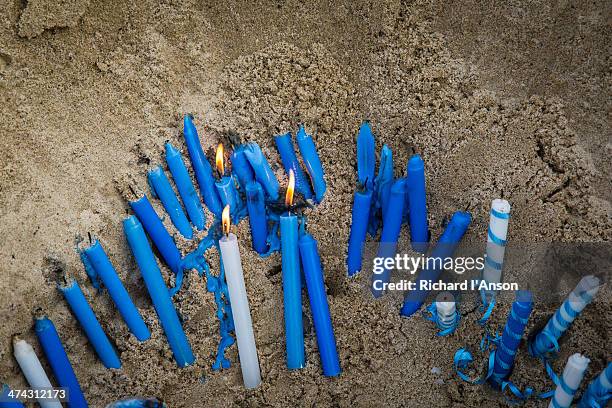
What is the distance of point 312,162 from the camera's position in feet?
5.72

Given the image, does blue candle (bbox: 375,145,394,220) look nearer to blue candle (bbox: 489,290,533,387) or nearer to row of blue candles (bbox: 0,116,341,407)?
row of blue candles (bbox: 0,116,341,407)

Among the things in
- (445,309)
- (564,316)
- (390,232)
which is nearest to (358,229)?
(390,232)

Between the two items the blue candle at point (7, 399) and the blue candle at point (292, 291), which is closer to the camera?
the blue candle at point (7, 399)

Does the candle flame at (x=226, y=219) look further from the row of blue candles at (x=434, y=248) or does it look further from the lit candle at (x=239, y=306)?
the row of blue candles at (x=434, y=248)

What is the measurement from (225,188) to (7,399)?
0.67m

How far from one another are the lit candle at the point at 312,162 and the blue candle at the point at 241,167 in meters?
0.13

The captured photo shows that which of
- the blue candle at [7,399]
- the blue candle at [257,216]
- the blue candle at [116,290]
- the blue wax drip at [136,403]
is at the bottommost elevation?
the blue wax drip at [136,403]

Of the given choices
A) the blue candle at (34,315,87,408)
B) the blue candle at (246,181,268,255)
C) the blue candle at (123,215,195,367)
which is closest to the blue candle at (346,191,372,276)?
the blue candle at (246,181,268,255)

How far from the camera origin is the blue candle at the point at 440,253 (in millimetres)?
1717

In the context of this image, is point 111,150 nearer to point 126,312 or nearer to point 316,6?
point 126,312

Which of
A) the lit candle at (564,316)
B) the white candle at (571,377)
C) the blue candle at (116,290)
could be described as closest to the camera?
the white candle at (571,377)

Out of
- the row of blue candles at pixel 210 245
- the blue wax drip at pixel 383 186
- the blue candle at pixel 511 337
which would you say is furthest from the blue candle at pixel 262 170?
the blue candle at pixel 511 337

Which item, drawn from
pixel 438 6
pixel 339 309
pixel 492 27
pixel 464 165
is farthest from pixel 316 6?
pixel 339 309

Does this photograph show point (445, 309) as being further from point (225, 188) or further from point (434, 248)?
point (225, 188)
